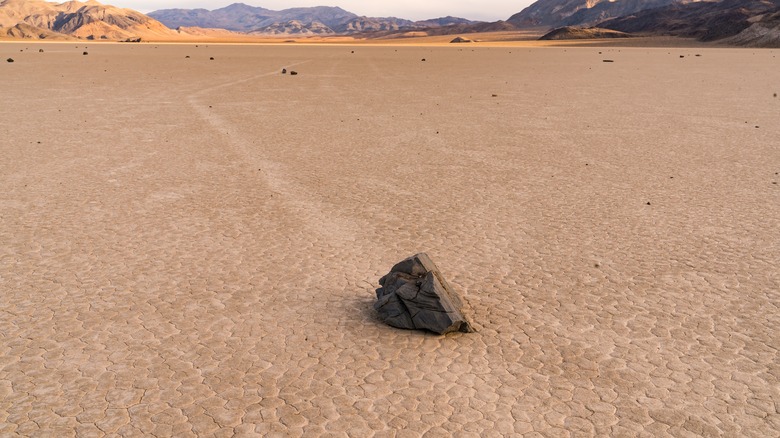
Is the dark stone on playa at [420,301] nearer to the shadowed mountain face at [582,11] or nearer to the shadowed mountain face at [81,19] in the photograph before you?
the shadowed mountain face at [81,19]

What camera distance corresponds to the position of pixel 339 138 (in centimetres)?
1052

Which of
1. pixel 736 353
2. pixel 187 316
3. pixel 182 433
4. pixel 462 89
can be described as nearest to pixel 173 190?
pixel 187 316

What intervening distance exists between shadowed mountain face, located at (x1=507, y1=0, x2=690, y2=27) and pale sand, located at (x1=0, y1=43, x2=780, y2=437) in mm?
159403

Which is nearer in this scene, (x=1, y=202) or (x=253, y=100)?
(x=1, y=202)

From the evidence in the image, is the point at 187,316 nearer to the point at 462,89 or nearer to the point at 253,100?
the point at 253,100

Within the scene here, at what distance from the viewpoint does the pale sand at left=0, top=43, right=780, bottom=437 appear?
10.6 feet

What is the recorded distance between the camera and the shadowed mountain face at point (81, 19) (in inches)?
5300

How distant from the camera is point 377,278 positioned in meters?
4.89

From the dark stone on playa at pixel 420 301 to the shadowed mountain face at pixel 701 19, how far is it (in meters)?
68.6

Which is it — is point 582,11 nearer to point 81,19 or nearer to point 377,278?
point 81,19

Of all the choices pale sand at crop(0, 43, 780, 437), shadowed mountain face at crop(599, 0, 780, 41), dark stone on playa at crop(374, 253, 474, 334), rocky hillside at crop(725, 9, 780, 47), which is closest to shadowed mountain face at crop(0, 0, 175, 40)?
shadowed mountain face at crop(599, 0, 780, 41)

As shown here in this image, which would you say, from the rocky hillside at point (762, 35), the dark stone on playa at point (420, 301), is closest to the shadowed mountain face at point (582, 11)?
the rocky hillside at point (762, 35)

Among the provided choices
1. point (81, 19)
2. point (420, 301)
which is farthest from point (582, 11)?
point (420, 301)

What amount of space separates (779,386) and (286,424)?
2431 mm
